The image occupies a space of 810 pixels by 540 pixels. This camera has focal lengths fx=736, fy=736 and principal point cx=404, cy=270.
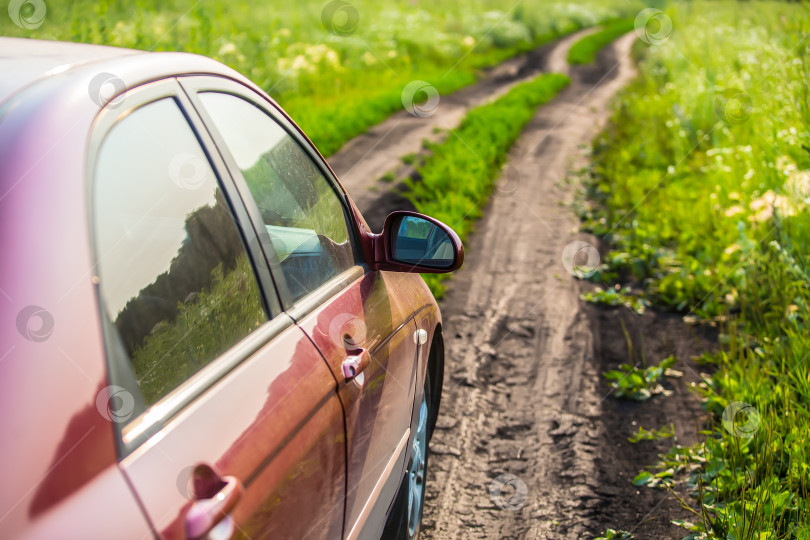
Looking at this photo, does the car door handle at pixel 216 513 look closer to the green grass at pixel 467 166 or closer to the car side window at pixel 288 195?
the car side window at pixel 288 195

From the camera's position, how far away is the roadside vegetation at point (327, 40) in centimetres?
963

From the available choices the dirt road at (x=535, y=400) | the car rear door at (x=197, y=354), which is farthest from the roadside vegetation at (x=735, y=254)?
the car rear door at (x=197, y=354)

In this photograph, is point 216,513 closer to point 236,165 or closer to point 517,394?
point 236,165

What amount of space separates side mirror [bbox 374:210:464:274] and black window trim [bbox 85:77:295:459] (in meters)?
0.71

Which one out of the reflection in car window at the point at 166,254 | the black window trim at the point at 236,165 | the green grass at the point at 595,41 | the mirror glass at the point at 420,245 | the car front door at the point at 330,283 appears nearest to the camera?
the reflection in car window at the point at 166,254

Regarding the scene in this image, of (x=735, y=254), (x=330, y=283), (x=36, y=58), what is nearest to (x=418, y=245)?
(x=330, y=283)

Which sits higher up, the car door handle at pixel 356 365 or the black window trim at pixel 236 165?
the black window trim at pixel 236 165

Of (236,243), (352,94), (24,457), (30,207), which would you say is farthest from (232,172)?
(352,94)

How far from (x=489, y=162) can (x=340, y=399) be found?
366 inches

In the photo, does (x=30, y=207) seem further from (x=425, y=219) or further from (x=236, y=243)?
(x=425, y=219)

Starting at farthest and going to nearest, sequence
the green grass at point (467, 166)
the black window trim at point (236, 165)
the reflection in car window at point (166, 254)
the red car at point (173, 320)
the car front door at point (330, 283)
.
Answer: the green grass at point (467, 166) < the car front door at point (330, 283) < the black window trim at point (236, 165) < the reflection in car window at point (166, 254) < the red car at point (173, 320)

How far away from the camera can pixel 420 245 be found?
2.45 metres

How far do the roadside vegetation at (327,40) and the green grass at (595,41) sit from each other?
6.19ft

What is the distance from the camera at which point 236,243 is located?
1.72 m
